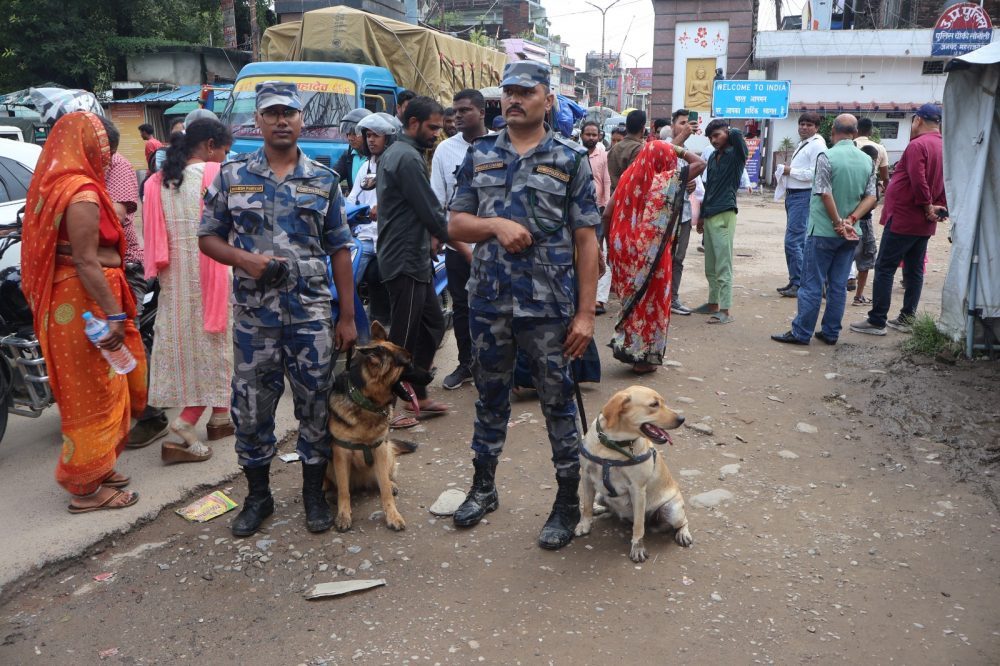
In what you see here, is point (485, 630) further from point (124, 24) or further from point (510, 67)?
point (124, 24)

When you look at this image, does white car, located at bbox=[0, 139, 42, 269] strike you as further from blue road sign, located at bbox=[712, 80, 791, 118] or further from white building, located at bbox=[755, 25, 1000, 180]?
white building, located at bbox=[755, 25, 1000, 180]

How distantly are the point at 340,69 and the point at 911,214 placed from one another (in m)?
7.26

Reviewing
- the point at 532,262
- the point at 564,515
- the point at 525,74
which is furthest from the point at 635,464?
the point at 525,74

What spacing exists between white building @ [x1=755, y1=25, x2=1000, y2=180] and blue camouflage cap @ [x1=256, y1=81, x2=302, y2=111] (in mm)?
28305

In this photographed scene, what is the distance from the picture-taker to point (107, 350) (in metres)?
3.54

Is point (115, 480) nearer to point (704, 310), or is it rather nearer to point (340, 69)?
point (704, 310)

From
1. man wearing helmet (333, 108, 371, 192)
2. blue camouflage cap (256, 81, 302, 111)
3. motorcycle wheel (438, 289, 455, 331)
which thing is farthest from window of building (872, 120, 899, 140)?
blue camouflage cap (256, 81, 302, 111)

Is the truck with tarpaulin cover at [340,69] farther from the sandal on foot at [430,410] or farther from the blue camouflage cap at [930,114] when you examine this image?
the blue camouflage cap at [930,114]

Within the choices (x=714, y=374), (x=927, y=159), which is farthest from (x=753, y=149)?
(x=714, y=374)

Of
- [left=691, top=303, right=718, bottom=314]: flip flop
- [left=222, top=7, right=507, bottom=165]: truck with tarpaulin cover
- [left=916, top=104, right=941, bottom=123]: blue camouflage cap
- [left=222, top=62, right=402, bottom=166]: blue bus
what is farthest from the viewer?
[left=222, top=7, right=507, bottom=165]: truck with tarpaulin cover

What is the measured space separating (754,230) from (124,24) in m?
21.3

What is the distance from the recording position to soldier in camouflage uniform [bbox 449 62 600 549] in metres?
3.20

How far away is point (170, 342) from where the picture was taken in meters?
4.38

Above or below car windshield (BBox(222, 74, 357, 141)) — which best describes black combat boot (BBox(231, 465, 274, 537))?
below
